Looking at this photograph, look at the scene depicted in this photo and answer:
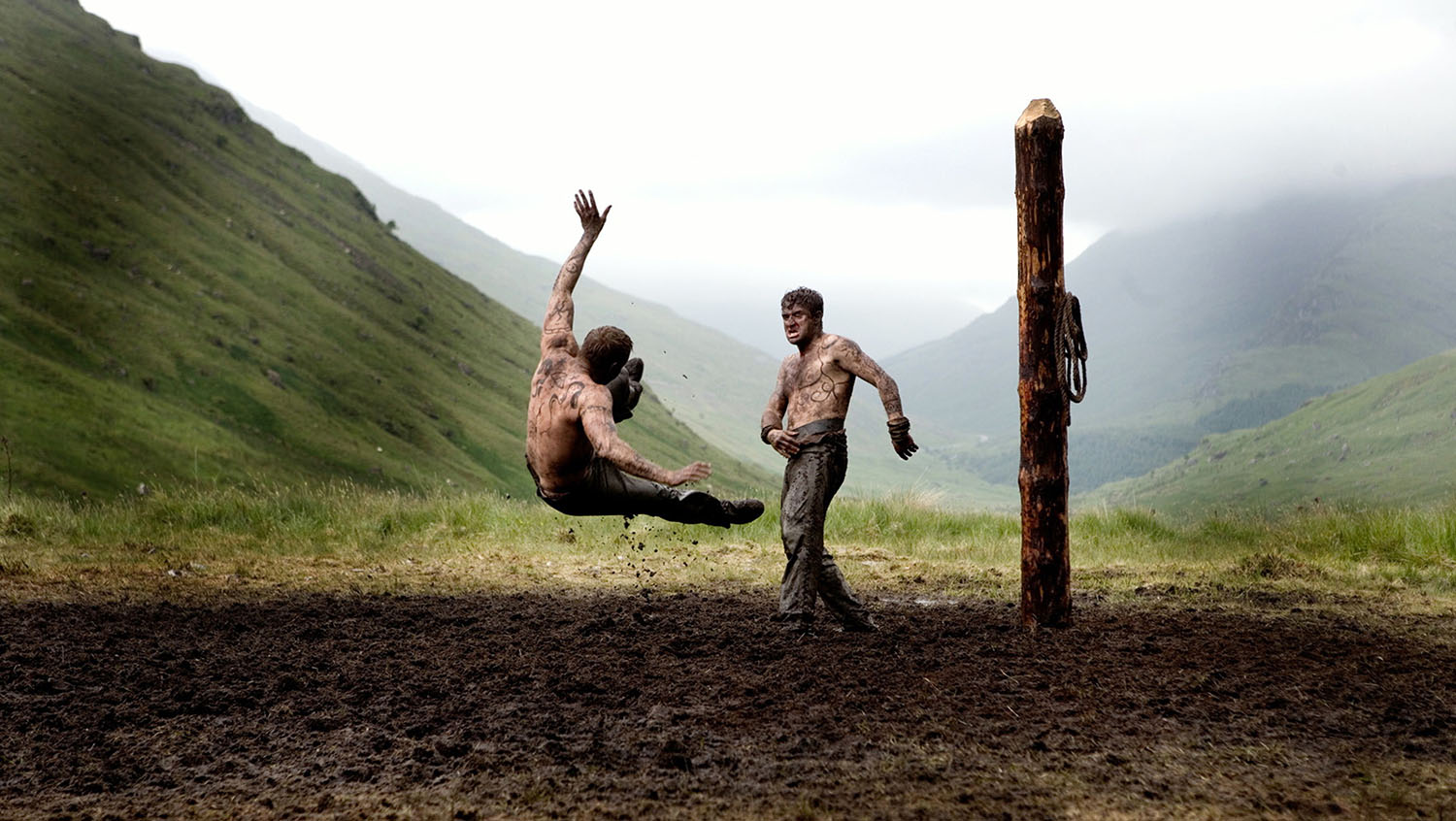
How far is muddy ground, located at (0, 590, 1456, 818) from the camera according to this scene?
20.0ft

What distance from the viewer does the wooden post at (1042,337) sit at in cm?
994

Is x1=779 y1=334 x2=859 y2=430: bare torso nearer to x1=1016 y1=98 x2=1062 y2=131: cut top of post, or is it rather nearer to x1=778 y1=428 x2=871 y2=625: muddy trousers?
x1=778 y1=428 x2=871 y2=625: muddy trousers

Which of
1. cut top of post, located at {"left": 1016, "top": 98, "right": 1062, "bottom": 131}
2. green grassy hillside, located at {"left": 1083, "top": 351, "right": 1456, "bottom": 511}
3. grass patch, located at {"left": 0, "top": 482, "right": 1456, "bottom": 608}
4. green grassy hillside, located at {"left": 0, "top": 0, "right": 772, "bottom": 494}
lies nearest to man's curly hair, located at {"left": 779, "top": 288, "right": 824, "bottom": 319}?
cut top of post, located at {"left": 1016, "top": 98, "right": 1062, "bottom": 131}

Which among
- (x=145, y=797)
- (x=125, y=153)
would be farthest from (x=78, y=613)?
(x=125, y=153)

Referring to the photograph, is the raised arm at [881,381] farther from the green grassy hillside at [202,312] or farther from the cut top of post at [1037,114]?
the green grassy hillside at [202,312]

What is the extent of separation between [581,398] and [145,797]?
3723mm

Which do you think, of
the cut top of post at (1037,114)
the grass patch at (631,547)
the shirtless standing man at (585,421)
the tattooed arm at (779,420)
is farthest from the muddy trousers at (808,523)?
the grass patch at (631,547)

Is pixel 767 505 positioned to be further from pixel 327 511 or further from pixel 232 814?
pixel 232 814

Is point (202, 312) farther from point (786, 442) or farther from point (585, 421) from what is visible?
point (585, 421)

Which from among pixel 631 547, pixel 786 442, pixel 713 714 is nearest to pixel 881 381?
pixel 786 442

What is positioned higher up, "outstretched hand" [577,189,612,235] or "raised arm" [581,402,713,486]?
"outstretched hand" [577,189,612,235]

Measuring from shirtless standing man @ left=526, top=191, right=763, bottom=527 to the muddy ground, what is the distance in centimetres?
116

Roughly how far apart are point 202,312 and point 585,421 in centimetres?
7185

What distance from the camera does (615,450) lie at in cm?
828
